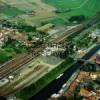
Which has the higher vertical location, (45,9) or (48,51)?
(45,9)

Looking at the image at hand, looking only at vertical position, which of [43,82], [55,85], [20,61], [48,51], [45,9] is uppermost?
[45,9]

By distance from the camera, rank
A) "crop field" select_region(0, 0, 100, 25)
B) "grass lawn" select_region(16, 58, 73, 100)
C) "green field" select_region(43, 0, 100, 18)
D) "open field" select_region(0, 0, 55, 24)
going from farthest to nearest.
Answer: "green field" select_region(43, 0, 100, 18) → "crop field" select_region(0, 0, 100, 25) → "open field" select_region(0, 0, 55, 24) → "grass lawn" select_region(16, 58, 73, 100)

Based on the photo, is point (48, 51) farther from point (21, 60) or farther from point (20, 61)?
point (20, 61)

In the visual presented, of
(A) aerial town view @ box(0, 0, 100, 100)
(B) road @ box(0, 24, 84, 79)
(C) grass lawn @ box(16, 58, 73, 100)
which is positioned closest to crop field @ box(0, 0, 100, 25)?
(A) aerial town view @ box(0, 0, 100, 100)

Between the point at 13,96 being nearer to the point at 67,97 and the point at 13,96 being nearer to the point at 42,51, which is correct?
the point at 67,97

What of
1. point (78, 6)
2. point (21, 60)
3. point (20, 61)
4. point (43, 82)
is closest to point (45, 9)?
point (78, 6)

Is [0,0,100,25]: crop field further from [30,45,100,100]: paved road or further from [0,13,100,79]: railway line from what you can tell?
[30,45,100,100]: paved road
